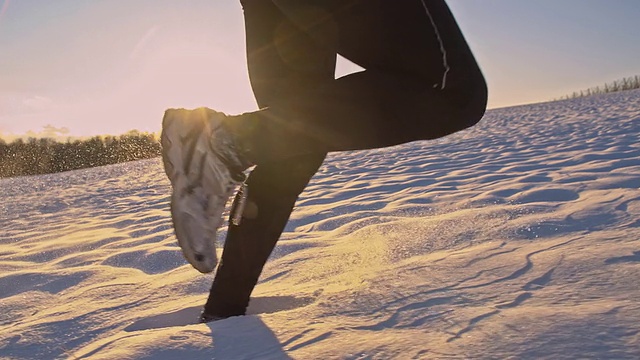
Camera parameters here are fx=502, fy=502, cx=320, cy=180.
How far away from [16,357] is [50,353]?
0.06 meters

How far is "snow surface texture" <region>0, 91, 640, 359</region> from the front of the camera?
0.86 meters

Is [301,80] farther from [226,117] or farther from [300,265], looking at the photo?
[300,265]

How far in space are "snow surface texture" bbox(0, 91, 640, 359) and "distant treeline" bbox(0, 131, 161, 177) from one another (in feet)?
41.8

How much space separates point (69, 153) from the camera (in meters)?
16.4

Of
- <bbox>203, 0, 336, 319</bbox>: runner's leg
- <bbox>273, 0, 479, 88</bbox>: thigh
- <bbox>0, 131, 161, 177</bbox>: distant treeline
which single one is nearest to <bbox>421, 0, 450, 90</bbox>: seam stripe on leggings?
<bbox>273, 0, 479, 88</bbox>: thigh

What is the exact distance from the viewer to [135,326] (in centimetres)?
114

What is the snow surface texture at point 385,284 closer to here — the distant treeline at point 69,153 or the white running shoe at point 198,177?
the white running shoe at point 198,177

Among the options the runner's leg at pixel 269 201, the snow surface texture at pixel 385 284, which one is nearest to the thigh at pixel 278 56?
the runner's leg at pixel 269 201

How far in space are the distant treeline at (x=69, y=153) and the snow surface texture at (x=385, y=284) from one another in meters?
12.8

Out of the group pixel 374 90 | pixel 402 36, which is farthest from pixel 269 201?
pixel 402 36

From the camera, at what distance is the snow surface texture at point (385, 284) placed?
0.86 meters

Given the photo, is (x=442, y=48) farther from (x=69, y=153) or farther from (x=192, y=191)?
(x=69, y=153)

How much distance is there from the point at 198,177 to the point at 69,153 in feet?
57.0

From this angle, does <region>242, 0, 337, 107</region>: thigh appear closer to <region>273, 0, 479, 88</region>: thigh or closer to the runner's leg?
the runner's leg
